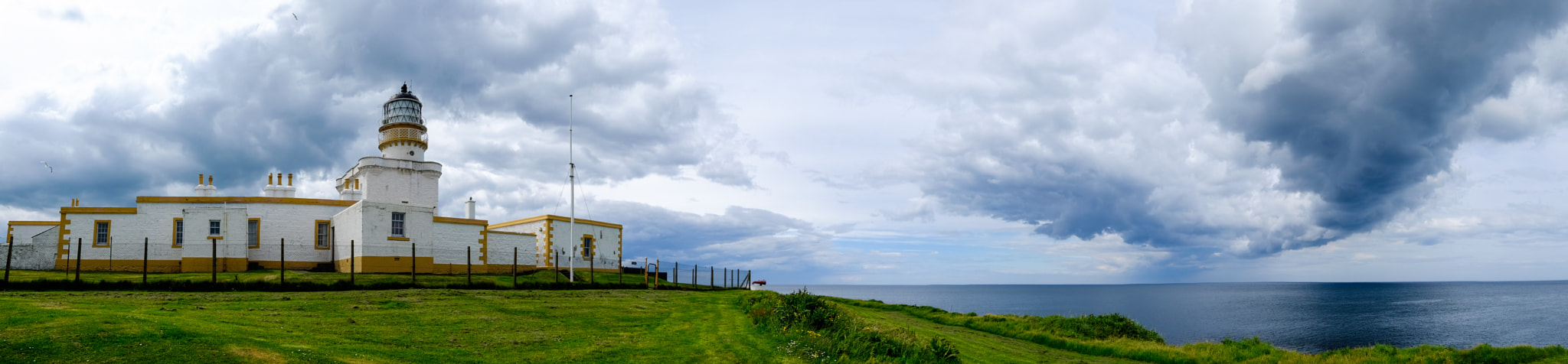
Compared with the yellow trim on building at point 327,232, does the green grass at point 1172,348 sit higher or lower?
lower

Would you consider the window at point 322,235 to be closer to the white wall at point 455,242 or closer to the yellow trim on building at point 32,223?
the white wall at point 455,242

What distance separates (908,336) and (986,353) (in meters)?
4.32

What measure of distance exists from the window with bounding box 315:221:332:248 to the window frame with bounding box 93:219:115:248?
827 cm

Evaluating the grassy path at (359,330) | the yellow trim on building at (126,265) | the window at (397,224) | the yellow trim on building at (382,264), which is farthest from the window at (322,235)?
the grassy path at (359,330)

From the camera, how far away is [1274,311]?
314 feet

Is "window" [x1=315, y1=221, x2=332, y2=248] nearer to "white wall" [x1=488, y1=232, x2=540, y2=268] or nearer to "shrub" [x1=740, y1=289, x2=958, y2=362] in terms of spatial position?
"white wall" [x1=488, y1=232, x2=540, y2=268]

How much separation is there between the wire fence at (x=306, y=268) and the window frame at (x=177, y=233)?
1.01ft

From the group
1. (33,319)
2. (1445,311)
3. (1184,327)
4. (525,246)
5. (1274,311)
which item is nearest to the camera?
(33,319)

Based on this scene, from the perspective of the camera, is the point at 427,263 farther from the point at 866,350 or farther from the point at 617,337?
the point at 866,350

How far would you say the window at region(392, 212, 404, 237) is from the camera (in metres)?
39.8

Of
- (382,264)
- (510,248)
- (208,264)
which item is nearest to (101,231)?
(208,264)

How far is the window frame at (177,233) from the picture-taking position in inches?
1489

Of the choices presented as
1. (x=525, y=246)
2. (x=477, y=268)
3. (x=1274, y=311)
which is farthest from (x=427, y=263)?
(x=1274, y=311)

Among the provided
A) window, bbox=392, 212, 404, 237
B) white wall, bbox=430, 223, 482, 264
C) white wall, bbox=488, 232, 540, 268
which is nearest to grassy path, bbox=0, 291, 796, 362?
window, bbox=392, 212, 404, 237
